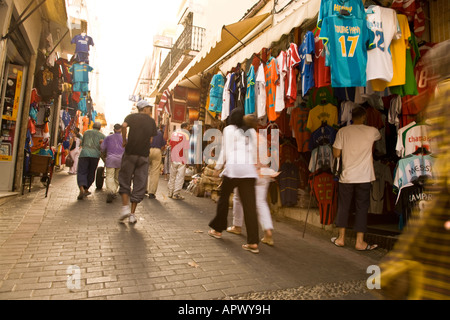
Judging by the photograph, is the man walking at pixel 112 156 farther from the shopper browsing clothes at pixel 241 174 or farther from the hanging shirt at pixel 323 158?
the hanging shirt at pixel 323 158

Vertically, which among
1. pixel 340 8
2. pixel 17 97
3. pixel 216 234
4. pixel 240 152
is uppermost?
pixel 340 8

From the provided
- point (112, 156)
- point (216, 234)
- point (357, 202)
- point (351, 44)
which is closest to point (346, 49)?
point (351, 44)

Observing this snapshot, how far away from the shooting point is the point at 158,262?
328 centimetres

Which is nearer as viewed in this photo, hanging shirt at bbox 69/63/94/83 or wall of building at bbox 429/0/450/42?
wall of building at bbox 429/0/450/42

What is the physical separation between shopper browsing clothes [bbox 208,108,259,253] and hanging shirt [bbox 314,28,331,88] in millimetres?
1212

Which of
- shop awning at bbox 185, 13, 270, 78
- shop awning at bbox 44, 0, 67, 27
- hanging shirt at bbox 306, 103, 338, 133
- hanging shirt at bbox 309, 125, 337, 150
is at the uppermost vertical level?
shop awning at bbox 44, 0, 67, 27

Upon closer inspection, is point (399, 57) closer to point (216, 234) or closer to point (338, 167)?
point (338, 167)

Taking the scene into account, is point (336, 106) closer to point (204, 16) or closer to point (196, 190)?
point (196, 190)

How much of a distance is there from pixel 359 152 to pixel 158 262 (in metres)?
3.32

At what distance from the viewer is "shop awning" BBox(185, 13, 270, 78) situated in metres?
6.66

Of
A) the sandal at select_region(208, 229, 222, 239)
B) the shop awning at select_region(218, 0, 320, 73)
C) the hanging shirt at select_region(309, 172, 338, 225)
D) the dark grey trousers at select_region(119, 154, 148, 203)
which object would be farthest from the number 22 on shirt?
the dark grey trousers at select_region(119, 154, 148, 203)

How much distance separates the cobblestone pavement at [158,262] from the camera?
262 centimetres

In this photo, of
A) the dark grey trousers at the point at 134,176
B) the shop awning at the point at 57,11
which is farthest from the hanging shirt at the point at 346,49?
the shop awning at the point at 57,11

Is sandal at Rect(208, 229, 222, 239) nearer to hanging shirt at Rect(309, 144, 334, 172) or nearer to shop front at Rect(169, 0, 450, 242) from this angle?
shop front at Rect(169, 0, 450, 242)
